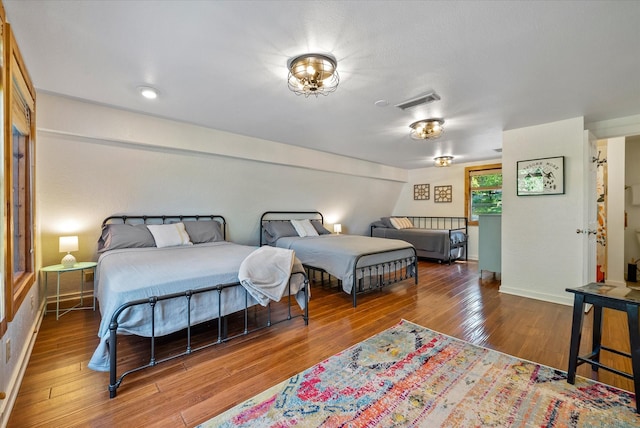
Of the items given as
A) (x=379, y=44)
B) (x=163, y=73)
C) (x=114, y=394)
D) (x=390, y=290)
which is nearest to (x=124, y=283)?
(x=114, y=394)

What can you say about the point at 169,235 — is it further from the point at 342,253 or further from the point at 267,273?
the point at 342,253

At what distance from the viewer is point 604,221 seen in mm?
4309

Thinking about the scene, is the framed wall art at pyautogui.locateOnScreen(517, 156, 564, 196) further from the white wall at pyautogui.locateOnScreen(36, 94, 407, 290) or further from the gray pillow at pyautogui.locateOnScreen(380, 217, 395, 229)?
the gray pillow at pyautogui.locateOnScreen(380, 217, 395, 229)

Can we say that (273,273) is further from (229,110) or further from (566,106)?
(566,106)

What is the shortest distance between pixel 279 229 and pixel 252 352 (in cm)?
276

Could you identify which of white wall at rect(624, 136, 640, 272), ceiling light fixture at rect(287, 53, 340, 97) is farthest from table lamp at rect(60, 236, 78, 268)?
white wall at rect(624, 136, 640, 272)

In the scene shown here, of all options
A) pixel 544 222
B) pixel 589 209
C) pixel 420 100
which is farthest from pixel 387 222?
pixel 420 100

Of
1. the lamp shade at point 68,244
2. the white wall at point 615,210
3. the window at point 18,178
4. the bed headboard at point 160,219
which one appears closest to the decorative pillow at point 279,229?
the bed headboard at point 160,219

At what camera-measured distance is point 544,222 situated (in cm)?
355

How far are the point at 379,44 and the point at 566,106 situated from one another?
2.51 meters

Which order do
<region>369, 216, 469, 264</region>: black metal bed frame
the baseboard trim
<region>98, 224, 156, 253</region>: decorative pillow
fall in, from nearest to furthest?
<region>98, 224, 156, 253</region>: decorative pillow → the baseboard trim → <region>369, 216, 469, 264</region>: black metal bed frame

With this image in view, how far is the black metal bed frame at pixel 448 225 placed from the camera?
6.11 metres

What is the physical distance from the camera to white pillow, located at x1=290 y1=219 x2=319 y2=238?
199 inches

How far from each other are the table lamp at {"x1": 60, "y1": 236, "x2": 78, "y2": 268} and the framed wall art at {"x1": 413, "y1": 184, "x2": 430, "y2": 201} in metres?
7.09
